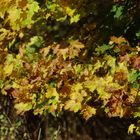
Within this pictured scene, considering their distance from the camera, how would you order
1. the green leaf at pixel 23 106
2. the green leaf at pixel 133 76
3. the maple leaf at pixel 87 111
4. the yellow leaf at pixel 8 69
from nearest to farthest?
the green leaf at pixel 133 76, the maple leaf at pixel 87 111, the yellow leaf at pixel 8 69, the green leaf at pixel 23 106

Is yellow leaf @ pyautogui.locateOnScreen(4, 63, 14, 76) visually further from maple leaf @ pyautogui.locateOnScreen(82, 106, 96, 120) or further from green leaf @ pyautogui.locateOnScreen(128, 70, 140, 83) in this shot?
green leaf @ pyautogui.locateOnScreen(128, 70, 140, 83)

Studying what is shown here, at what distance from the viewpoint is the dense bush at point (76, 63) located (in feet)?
14.6

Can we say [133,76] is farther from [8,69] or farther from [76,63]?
[8,69]

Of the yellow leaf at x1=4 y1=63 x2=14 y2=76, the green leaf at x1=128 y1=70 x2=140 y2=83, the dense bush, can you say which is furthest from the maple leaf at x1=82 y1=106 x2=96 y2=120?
the yellow leaf at x1=4 y1=63 x2=14 y2=76

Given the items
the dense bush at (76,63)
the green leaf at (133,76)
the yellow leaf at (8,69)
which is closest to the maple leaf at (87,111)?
the dense bush at (76,63)

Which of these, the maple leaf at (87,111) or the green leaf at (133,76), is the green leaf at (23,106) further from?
the green leaf at (133,76)

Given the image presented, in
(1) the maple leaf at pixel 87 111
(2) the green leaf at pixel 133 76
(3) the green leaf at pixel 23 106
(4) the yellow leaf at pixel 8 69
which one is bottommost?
(1) the maple leaf at pixel 87 111

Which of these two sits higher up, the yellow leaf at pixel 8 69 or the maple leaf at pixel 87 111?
the yellow leaf at pixel 8 69

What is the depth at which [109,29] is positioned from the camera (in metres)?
5.23

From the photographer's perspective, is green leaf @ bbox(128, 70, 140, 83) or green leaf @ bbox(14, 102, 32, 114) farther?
green leaf @ bbox(14, 102, 32, 114)

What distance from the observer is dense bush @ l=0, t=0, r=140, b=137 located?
445cm

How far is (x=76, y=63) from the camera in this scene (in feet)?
16.4

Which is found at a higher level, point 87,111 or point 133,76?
point 133,76

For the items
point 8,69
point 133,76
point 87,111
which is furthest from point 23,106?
point 133,76
